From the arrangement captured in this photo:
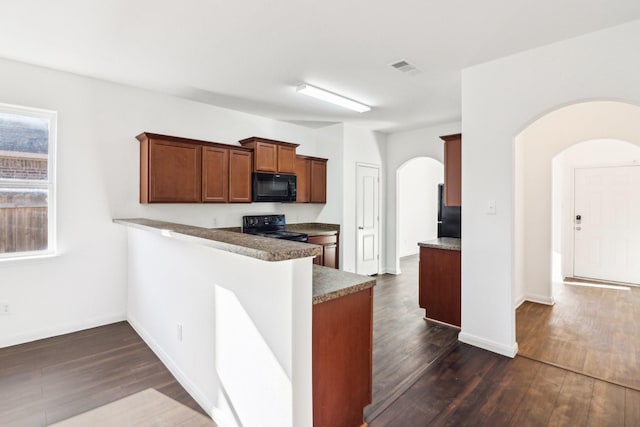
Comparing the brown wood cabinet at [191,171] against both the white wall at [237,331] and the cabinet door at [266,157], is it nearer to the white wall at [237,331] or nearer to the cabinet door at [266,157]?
the cabinet door at [266,157]

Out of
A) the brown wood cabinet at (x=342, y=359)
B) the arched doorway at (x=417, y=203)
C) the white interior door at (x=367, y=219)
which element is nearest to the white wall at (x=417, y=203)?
the arched doorway at (x=417, y=203)

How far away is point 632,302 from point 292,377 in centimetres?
524

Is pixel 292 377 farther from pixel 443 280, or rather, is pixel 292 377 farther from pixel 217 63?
pixel 217 63

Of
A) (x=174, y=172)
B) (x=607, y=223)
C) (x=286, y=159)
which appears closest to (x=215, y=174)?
(x=174, y=172)

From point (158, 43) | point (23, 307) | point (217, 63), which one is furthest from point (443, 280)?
point (23, 307)

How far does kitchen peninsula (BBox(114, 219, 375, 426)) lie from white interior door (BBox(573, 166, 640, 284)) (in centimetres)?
562

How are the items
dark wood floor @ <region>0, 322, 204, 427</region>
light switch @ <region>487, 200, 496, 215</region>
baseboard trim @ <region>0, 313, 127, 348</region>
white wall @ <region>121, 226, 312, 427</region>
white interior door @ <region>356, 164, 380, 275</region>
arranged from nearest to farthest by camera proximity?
white wall @ <region>121, 226, 312, 427</region> → dark wood floor @ <region>0, 322, 204, 427</region> → light switch @ <region>487, 200, 496, 215</region> → baseboard trim @ <region>0, 313, 127, 348</region> → white interior door @ <region>356, 164, 380, 275</region>

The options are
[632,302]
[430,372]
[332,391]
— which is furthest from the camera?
[632,302]

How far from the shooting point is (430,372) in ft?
8.46

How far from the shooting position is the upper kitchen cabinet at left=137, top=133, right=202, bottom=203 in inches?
140

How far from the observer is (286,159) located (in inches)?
191

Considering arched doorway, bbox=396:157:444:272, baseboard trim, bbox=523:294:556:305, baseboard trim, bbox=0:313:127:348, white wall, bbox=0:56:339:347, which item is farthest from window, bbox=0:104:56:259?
arched doorway, bbox=396:157:444:272

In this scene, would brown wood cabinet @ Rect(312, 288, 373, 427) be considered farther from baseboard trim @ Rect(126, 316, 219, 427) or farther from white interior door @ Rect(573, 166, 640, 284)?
white interior door @ Rect(573, 166, 640, 284)

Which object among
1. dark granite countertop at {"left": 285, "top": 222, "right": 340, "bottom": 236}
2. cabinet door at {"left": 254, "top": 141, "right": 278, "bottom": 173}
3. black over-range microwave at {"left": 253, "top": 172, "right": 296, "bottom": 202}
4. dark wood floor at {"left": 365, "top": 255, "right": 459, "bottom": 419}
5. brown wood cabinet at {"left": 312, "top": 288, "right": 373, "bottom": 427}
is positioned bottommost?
dark wood floor at {"left": 365, "top": 255, "right": 459, "bottom": 419}
